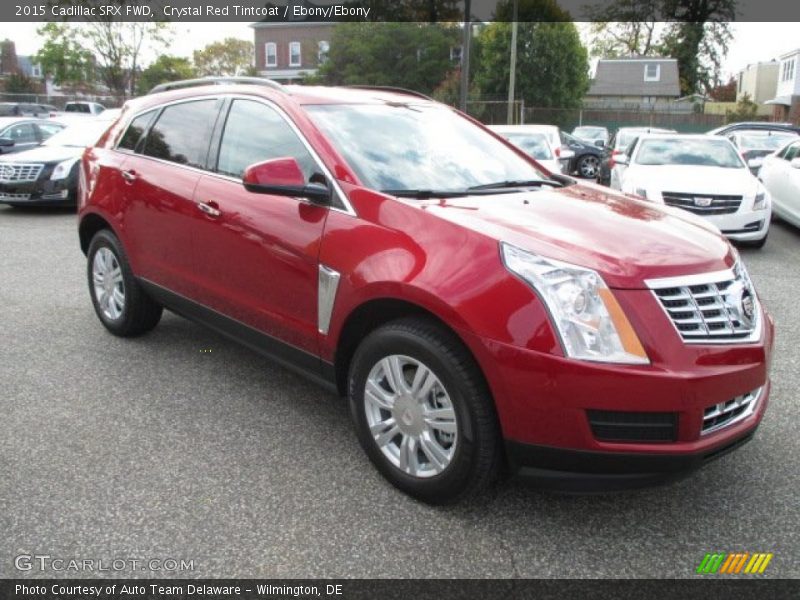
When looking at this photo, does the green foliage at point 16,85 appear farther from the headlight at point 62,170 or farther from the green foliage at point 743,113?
the green foliage at point 743,113

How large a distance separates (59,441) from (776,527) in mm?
3297

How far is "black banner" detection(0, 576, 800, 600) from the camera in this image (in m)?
2.51

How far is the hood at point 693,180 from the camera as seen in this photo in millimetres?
8969

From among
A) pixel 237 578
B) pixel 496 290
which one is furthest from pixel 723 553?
pixel 237 578

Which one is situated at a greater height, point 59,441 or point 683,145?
point 683,145

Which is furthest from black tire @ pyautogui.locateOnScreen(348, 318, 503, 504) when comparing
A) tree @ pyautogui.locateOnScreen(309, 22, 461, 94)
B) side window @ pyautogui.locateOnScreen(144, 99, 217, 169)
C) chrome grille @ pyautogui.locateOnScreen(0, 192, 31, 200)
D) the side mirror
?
tree @ pyautogui.locateOnScreen(309, 22, 461, 94)

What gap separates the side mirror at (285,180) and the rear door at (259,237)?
8 cm

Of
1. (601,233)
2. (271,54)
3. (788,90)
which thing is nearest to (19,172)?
(601,233)

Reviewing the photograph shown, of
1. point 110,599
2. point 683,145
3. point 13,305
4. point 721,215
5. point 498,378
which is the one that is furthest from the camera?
point 683,145

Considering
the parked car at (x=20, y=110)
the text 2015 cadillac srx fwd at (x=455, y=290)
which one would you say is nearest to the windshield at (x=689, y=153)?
the text 2015 cadillac srx fwd at (x=455, y=290)

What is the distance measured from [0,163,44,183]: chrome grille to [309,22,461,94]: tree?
3472cm

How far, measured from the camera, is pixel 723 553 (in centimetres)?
277

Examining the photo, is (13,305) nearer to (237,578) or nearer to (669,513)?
(237,578)

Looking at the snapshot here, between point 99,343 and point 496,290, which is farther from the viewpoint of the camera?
point 99,343
